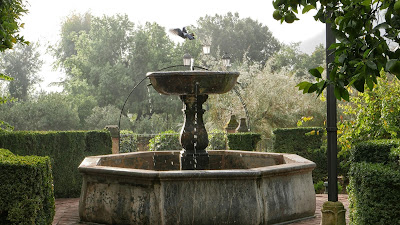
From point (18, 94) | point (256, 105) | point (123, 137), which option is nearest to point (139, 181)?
point (123, 137)

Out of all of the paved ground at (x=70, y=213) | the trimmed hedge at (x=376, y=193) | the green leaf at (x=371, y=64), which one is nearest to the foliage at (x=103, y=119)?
the paved ground at (x=70, y=213)

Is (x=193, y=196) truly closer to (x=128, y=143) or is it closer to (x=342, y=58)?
(x=342, y=58)

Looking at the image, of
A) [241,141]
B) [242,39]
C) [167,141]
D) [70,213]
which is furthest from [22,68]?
[70,213]

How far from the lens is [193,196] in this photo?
6.98 metres

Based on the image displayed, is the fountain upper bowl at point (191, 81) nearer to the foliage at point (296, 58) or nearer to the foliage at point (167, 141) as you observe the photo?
the foliage at point (167, 141)

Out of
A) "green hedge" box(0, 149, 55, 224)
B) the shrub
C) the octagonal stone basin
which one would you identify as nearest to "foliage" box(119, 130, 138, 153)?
the octagonal stone basin

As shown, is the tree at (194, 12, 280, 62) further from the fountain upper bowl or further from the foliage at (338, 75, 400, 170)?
the fountain upper bowl

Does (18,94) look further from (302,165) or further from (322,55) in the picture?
(302,165)

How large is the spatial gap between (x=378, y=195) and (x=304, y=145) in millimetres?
7840

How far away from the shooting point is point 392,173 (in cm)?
584

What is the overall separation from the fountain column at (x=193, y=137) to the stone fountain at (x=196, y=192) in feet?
1.45

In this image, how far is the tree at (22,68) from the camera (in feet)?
134

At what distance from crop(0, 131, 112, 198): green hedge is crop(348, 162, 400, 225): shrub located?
7.12 meters

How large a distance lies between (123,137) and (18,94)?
22.8 meters
